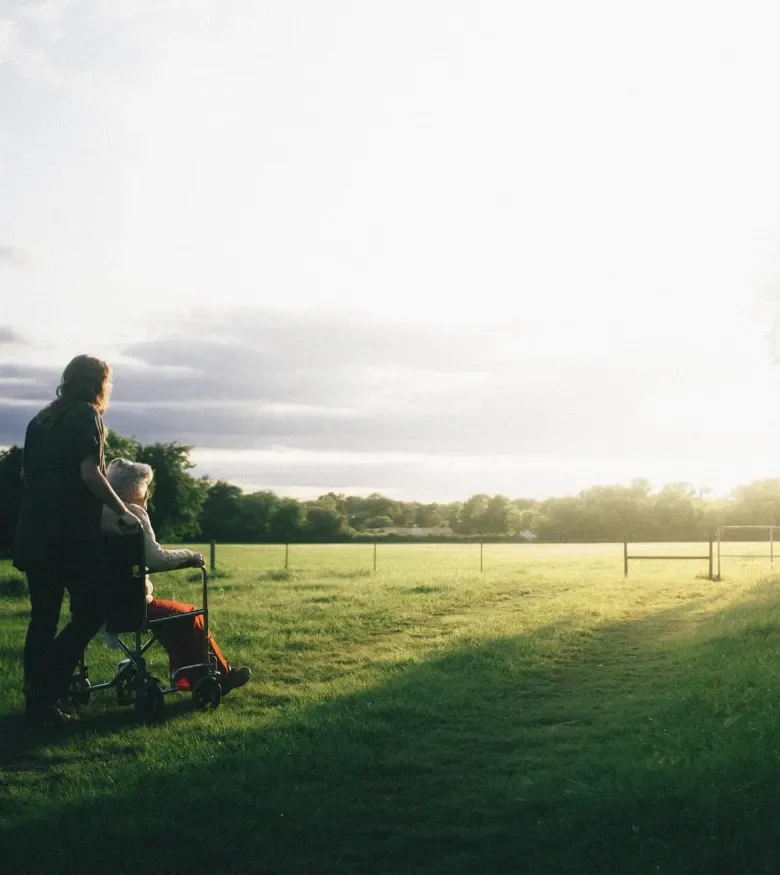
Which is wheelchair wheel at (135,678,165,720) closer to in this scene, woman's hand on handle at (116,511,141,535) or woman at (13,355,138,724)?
woman at (13,355,138,724)

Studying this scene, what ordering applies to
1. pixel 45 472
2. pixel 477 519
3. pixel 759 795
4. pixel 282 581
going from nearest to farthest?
pixel 759 795
pixel 45 472
pixel 282 581
pixel 477 519

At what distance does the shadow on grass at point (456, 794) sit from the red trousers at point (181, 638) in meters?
0.44

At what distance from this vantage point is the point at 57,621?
21.7 feet

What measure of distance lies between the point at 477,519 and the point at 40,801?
80.0m

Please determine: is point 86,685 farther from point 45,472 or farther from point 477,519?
point 477,519

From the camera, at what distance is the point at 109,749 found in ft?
20.2

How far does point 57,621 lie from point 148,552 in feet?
2.73

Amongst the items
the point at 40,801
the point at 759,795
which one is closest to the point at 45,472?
the point at 40,801

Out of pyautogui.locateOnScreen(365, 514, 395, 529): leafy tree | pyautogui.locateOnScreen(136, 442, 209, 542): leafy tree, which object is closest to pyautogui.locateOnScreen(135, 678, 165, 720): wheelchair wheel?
pyautogui.locateOnScreen(136, 442, 209, 542): leafy tree

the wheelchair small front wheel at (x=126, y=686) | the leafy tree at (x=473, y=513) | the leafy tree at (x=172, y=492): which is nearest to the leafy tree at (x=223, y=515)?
the leafy tree at (x=172, y=492)

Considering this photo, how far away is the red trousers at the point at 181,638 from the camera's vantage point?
7422 millimetres

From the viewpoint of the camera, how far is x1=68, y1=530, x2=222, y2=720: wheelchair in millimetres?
6781

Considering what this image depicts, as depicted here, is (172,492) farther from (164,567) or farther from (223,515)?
(164,567)

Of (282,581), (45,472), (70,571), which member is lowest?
(282,581)
